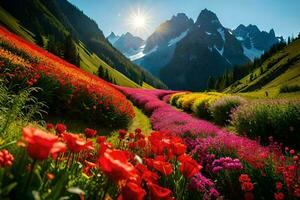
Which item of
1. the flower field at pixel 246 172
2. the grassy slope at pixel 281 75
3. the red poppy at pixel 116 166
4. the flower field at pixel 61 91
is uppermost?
the grassy slope at pixel 281 75

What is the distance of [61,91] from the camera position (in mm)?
14820

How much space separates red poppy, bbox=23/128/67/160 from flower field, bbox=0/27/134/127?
1121cm

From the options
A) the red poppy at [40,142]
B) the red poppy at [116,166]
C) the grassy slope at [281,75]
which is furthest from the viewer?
the grassy slope at [281,75]

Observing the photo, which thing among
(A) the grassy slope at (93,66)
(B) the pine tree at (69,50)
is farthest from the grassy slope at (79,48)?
(B) the pine tree at (69,50)

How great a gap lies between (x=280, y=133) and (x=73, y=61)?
69.6 metres

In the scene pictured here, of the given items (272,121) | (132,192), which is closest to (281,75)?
(272,121)

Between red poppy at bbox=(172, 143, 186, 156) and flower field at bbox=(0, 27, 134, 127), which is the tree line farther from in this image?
red poppy at bbox=(172, 143, 186, 156)

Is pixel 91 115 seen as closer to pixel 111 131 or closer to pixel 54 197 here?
pixel 111 131

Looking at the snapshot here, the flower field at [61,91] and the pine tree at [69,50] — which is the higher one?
the pine tree at [69,50]

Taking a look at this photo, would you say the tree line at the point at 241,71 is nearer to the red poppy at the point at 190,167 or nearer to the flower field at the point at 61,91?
the flower field at the point at 61,91

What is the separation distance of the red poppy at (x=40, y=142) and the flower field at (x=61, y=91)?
11.2 meters

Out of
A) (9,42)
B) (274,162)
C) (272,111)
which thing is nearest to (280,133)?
(272,111)

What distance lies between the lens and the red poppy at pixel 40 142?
195 centimetres

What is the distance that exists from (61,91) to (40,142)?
1329cm
